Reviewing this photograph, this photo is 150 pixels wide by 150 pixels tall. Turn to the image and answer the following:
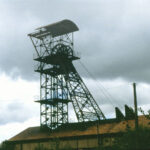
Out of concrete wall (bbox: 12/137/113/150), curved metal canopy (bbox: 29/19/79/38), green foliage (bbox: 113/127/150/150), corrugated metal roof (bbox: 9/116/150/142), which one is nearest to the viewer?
green foliage (bbox: 113/127/150/150)

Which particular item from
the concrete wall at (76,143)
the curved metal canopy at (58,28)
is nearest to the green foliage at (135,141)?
the concrete wall at (76,143)

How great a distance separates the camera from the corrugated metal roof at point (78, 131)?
132 ft

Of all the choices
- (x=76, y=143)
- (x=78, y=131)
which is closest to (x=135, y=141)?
(x=76, y=143)

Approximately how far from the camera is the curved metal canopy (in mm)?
47625

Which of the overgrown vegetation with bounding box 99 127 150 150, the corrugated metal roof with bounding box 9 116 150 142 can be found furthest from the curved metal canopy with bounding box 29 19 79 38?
the overgrown vegetation with bounding box 99 127 150 150

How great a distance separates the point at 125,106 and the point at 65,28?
1353 cm

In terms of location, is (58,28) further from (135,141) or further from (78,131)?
(135,141)

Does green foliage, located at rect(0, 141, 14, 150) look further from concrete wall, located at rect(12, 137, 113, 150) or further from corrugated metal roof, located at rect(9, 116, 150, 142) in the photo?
concrete wall, located at rect(12, 137, 113, 150)

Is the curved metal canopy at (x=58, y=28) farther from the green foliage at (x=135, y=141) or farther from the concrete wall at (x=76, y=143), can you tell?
the green foliage at (x=135, y=141)

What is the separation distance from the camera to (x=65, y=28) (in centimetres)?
4844

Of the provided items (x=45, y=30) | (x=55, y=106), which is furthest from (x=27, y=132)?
(x=45, y=30)

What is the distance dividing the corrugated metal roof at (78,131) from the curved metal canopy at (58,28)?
13.3 metres

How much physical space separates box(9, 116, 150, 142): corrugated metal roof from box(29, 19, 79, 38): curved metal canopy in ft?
43.5

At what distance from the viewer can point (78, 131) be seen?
44531 millimetres
